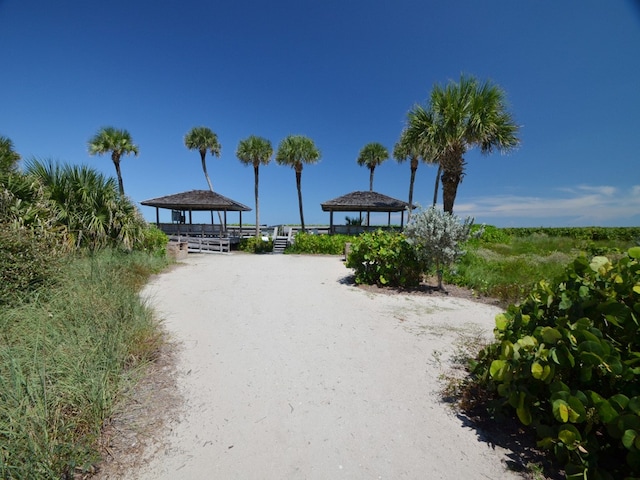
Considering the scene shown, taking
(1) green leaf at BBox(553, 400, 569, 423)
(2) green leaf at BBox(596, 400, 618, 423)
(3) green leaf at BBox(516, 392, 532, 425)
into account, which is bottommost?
(3) green leaf at BBox(516, 392, 532, 425)

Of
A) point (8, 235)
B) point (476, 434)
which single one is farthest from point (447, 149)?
point (8, 235)

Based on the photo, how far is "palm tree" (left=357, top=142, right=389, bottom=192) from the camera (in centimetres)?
2906

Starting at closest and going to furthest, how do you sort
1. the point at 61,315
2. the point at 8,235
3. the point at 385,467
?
the point at 385,467, the point at 61,315, the point at 8,235

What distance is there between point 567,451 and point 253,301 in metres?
5.05

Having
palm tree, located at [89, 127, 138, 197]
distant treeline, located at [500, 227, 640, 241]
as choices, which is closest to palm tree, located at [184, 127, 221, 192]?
palm tree, located at [89, 127, 138, 197]

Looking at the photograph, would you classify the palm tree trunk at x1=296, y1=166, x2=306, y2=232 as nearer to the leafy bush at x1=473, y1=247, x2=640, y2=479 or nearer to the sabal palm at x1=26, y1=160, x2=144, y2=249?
the sabal palm at x1=26, y1=160, x2=144, y2=249

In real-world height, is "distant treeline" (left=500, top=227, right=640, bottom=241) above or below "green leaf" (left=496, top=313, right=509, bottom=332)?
above

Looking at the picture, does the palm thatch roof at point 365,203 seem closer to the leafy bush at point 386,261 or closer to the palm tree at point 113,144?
the leafy bush at point 386,261

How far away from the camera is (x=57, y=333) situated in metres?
2.88

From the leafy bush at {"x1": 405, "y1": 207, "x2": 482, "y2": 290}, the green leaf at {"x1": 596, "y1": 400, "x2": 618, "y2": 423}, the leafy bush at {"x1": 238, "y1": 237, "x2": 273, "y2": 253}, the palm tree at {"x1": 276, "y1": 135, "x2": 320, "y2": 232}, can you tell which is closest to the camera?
the green leaf at {"x1": 596, "y1": 400, "x2": 618, "y2": 423}

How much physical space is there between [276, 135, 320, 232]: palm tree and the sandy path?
19.0 meters

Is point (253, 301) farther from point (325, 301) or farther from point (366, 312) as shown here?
point (366, 312)

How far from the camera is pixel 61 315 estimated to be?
3.34 metres

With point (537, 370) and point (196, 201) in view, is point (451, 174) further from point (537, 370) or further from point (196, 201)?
point (196, 201)
